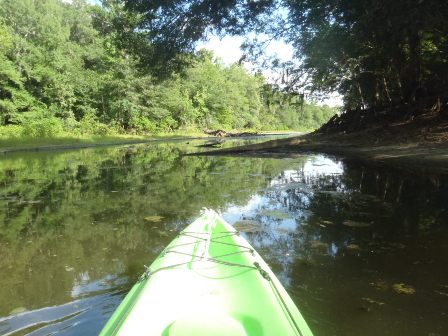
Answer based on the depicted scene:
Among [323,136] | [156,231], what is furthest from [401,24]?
[323,136]

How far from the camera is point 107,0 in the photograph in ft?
151

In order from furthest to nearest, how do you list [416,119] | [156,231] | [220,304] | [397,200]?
[416,119] < [397,200] < [156,231] < [220,304]

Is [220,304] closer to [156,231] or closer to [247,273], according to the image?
[247,273]

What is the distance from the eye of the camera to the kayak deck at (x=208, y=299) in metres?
2.59

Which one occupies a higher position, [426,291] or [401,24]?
[401,24]

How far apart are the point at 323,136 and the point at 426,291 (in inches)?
861

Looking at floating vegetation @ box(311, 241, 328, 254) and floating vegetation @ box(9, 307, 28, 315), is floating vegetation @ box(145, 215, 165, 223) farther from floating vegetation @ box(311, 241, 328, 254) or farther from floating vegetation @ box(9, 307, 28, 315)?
floating vegetation @ box(9, 307, 28, 315)

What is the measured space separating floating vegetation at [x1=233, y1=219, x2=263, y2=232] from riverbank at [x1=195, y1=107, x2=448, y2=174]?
7.27 meters

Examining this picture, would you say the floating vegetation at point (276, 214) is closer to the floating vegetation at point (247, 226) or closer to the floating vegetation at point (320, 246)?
the floating vegetation at point (247, 226)

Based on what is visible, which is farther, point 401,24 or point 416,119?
point 416,119

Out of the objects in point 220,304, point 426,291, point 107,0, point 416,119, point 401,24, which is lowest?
point 426,291

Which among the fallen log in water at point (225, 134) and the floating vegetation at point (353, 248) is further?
the fallen log in water at point (225, 134)

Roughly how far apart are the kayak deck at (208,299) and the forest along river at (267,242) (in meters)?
0.72

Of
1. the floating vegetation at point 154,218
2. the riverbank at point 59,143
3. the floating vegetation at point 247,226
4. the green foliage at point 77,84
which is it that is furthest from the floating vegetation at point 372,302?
the riverbank at point 59,143
